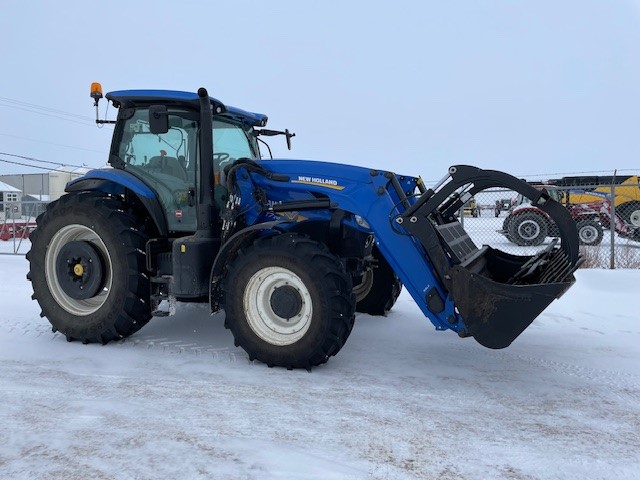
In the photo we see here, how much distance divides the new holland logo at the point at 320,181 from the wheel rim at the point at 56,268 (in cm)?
191

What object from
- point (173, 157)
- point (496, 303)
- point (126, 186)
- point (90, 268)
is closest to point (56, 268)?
point (90, 268)

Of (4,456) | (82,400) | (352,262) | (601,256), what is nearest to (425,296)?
(352,262)

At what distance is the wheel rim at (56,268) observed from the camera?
4754 mm

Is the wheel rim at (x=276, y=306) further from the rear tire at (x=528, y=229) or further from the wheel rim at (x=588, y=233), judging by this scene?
the wheel rim at (x=588, y=233)

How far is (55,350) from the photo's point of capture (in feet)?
14.7

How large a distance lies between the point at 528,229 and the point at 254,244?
38.1 ft

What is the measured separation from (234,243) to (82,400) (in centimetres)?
153

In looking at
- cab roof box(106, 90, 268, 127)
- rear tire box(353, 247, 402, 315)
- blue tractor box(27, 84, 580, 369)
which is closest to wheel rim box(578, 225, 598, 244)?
rear tire box(353, 247, 402, 315)

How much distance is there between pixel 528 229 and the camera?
14.0 meters

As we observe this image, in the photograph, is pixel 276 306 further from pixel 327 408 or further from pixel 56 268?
pixel 56 268

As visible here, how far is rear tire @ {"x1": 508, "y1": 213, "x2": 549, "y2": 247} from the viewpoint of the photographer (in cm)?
1369

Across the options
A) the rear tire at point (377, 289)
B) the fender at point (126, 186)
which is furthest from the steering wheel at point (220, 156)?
the rear tire at point (377, 289)

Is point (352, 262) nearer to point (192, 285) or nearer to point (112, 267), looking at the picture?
point (192, 285)

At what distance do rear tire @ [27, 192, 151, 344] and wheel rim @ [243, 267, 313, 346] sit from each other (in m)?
1.11
